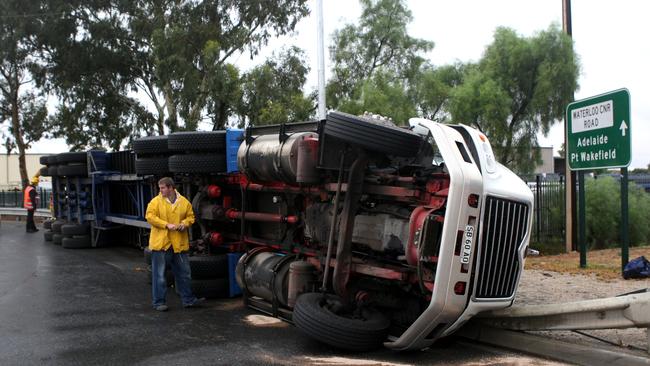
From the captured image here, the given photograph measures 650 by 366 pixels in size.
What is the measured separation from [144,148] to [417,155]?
486 cm

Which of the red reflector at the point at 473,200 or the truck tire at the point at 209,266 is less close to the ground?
the red reflector at the point at 473,200

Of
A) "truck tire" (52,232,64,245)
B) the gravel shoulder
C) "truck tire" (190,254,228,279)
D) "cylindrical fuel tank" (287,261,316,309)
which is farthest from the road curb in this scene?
"truck tire" (52,232,64,245)

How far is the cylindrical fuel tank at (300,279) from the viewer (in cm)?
646

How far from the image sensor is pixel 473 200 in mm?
5062

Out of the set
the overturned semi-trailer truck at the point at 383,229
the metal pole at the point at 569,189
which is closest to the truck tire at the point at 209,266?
the overturned semi-trailer truck at the point at 383,229

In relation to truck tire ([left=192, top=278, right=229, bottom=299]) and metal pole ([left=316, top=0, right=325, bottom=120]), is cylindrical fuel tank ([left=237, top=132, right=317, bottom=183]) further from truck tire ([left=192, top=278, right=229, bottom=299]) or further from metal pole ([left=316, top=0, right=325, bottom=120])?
metal pole ([left=316, top=0, right=325, bottom=120])

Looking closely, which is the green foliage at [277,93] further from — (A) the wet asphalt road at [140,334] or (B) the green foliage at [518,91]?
(A) the wet asphalt road at [140,334]

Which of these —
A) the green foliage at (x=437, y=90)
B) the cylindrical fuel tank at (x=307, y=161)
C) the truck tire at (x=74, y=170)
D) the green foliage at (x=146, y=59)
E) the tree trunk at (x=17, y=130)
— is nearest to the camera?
the cylindrical fuel tank at (x=307, y=161)

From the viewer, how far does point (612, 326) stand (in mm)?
4730

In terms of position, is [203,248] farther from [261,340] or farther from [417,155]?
[417,155]

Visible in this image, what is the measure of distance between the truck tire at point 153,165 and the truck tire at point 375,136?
401 centimetres

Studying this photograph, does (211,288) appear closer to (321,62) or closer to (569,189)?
(569,189)

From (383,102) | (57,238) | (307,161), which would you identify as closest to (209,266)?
(307,161)

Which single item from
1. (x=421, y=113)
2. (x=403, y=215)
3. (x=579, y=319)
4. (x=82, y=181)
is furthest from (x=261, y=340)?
(x=421, y=113)
